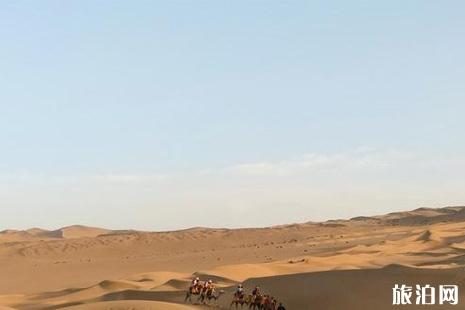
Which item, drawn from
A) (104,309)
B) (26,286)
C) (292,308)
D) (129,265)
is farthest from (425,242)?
(104,309)

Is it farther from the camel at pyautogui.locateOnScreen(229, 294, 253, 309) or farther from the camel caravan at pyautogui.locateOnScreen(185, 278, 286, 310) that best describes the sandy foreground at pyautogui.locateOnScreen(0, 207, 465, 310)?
the camel at pyautogui.locateOnScreen(229, 294, 253, 309)

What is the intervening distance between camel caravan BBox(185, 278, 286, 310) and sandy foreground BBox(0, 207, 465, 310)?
10.6 inches

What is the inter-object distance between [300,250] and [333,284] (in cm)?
3061

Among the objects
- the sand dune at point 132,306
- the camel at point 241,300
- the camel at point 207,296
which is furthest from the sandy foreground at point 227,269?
the camel at point 241,300

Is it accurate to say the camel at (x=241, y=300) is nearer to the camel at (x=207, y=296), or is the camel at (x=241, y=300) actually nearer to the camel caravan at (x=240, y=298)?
A: the camel caravan at (x=240, y=298)

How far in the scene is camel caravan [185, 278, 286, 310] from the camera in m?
17.8

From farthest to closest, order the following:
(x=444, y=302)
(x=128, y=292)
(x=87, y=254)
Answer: (x=87, y=254) < (x=128, y=292) < (x=444, y=302)

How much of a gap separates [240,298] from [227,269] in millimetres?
12131

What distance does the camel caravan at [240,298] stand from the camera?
1779 cm

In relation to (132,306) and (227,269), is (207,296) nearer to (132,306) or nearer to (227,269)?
(132,306)

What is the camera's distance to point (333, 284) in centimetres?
1959

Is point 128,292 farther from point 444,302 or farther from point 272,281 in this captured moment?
point 444,302

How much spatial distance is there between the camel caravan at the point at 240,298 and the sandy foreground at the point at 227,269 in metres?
0.27

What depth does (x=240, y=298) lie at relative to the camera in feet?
61.0
